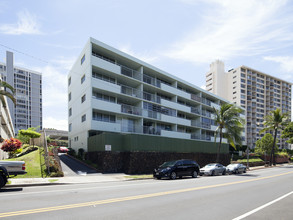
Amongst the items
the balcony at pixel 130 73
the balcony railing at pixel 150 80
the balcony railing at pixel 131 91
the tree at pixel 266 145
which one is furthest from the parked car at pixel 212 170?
the tree at pixel 266 145

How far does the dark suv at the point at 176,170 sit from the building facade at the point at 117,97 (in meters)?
10.1

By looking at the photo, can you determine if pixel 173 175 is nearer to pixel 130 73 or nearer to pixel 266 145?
pixel 130 73

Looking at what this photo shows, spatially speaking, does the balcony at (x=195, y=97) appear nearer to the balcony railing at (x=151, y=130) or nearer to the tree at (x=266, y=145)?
the balcony railing at (x=151, y=130)

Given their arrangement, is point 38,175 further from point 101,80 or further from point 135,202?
point 101,80

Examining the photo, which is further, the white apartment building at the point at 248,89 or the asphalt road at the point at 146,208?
the white apartment building at the point at 248,89

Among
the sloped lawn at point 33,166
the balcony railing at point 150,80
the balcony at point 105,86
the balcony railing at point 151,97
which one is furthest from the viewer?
the balcony railing at point 150,80

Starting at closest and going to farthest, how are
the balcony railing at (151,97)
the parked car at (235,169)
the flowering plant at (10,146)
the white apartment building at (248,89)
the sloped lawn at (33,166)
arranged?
1. the sloped lawn at (33,166)
2. the flowering plant at (10,146)
3. the parked car at (235,169)
4. the balcony railing at (151,97)
5. the white apartment building at (248,89)

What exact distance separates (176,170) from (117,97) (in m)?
15.4

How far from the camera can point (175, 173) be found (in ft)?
68.4

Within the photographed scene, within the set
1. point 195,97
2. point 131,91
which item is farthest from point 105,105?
point 195,97

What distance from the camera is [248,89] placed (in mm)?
97375

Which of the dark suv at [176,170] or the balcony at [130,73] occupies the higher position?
the balcony at [130,73]

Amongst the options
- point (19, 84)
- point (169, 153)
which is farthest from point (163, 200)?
point (19, 84)

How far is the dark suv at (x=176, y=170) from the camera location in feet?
66.8
